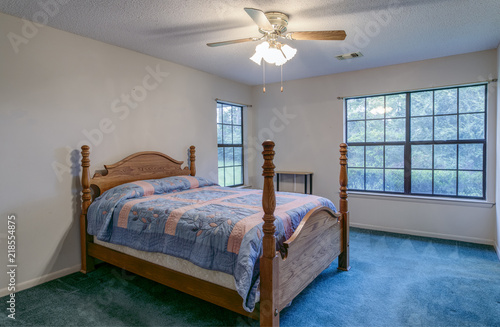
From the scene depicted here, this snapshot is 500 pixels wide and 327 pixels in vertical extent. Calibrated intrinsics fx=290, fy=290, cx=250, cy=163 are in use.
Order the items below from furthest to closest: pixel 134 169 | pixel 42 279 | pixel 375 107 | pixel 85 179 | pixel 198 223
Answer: pixel 375 107 < pixel 134 169 < pixel 85 179 < pixel 42 279 < pixel 198 223

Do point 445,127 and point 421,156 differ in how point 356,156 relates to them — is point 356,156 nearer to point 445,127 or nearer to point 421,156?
point 421,156

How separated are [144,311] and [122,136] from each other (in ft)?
6.35

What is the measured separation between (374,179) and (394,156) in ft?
1.44

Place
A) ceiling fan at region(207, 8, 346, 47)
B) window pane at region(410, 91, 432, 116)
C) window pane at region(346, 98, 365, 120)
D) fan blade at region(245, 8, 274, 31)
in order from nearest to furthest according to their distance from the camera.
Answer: fan blade at region(245, 8, 274, 31) → ceiling fan at region(207, 8, 346, 47) → window pane at region(410, 91, 432, 116) → window pane at region(346, 98, 365, 120)

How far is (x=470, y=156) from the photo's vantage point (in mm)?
3709

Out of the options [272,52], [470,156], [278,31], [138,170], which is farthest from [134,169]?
[470,156]

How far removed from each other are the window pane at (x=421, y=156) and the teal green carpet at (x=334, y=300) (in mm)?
1326

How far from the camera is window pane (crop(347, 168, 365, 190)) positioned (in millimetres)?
4457

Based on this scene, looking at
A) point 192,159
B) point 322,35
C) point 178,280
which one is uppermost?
point 322,35

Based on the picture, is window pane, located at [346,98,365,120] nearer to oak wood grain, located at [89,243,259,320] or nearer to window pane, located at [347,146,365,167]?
window pane, located at [347,146,365,167]

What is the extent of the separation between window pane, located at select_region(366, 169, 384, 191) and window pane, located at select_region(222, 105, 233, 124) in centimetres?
238

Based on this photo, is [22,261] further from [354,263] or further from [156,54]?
[354,263]

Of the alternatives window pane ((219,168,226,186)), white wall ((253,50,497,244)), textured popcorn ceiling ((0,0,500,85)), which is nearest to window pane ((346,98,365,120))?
white wall ((253,50,497,244))

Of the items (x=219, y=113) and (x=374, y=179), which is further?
(x=219, y=113)
